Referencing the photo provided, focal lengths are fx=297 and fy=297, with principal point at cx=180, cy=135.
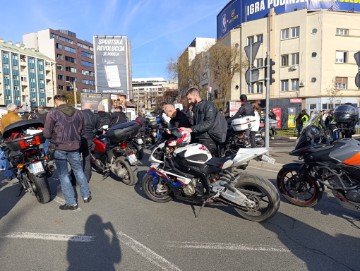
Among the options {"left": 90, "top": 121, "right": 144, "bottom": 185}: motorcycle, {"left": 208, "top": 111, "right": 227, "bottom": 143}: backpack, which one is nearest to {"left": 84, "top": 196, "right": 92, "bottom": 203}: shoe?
{"left": 90, "top": 121, "right": 144, "bottom": 185}: motorcycle

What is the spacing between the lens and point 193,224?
4.13 m

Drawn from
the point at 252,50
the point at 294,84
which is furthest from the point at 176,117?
the point at 294,84

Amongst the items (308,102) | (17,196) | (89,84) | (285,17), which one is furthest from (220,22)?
(89,84)

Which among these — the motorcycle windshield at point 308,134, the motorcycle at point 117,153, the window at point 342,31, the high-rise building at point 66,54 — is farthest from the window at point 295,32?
the high-rise building at point 66,54

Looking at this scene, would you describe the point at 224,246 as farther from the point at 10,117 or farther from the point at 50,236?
the point at 10,117

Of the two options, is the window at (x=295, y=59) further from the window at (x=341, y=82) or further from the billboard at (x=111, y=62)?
the billboard at (x=111, y=62)

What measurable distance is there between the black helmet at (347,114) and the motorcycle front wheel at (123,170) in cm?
423

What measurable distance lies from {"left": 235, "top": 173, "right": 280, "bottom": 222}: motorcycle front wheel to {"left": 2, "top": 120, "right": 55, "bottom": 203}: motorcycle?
131 inches

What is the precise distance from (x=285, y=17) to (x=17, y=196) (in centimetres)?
3578

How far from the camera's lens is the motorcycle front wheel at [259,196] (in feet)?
12.8

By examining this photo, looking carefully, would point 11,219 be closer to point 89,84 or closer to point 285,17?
point 285,17

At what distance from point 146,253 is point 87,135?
3.70 m

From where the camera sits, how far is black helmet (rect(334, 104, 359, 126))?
558 cm

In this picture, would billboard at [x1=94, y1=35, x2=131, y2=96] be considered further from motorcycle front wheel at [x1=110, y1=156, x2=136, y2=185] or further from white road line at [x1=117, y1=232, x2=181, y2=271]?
white road line at [x1=117, y1=232, x2=181, y2=271]
